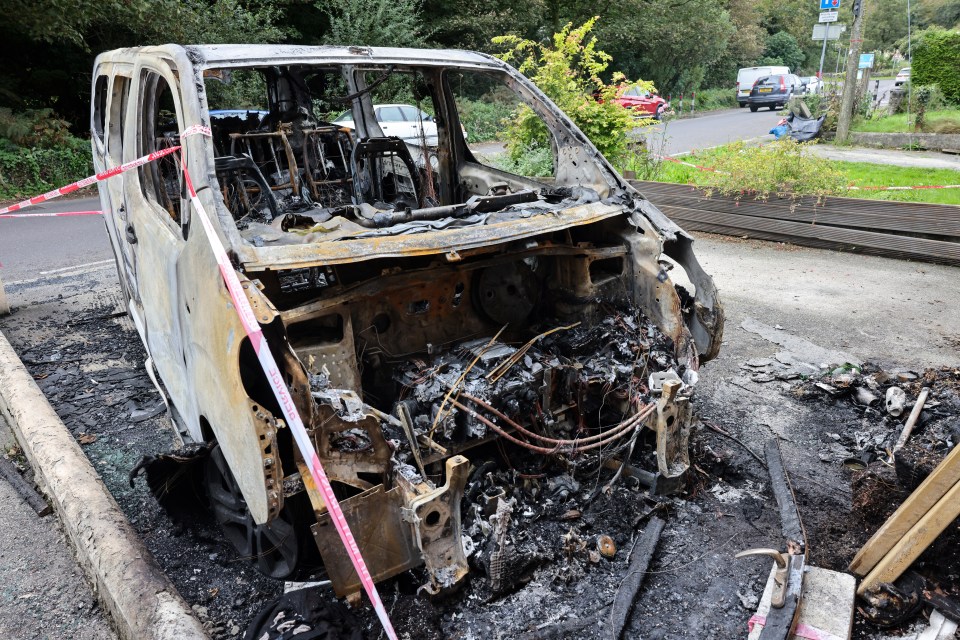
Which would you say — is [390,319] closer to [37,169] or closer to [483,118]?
[37,169]

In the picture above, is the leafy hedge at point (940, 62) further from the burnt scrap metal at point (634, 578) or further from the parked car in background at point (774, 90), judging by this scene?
the burnt scrap metal at point (634, 578)

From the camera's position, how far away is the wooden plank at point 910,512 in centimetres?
251

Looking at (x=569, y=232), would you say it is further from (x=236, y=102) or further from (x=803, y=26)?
(x=803, y=26)

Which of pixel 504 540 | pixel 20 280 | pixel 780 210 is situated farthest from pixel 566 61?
pixel 504 540

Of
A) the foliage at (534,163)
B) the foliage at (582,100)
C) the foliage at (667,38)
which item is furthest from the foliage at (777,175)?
the foliage at (667,38)

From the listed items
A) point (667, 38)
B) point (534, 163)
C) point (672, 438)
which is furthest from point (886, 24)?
point (672, 438)

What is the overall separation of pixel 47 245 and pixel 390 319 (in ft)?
Answer: 23.7

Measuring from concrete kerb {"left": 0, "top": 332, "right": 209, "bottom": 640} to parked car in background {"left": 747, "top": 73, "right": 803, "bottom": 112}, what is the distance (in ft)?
102

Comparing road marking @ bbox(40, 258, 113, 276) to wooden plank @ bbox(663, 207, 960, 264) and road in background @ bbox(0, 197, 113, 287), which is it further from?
wooden plank @ bbox(663, 207, 960, 264)

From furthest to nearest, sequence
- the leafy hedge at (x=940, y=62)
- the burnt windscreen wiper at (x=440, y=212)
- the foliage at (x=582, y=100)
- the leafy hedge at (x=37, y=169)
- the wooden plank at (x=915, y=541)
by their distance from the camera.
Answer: the leafy hedge at (x=940, y=62) → the leafy hedge at (x=37, y=169) → the foliage at (x=582, y=100) → the burnt windscreen wiper at (x=440, y=212) → the wooden plank at (x=915, y=541)

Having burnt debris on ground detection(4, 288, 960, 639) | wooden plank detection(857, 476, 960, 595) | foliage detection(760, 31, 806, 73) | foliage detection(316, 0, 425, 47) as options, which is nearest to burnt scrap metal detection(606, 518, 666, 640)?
burnt debris on ground detection(4, 288, 960, 639)

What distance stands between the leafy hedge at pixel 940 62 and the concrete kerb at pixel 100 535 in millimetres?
20038

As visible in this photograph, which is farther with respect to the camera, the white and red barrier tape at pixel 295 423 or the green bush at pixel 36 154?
the green bush at pixel 36 154

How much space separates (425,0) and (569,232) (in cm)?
2229
